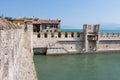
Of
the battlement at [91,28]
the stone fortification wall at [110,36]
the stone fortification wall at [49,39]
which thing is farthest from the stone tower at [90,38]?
the stone fortification wall at [49,39]

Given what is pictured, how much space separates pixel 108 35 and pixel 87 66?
10.2 metres

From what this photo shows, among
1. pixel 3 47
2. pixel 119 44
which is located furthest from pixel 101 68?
pixel 3 47

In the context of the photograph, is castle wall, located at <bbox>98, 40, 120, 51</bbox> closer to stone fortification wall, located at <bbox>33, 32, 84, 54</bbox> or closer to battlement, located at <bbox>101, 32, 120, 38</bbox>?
battlement, located at <bbox>101, 32, 120, 38</bbox>

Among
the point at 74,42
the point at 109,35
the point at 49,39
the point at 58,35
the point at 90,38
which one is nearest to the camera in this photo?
the point at 49,39

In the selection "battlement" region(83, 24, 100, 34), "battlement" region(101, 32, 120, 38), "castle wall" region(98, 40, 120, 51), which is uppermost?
"battlement" region(83, 24, 100, 34)

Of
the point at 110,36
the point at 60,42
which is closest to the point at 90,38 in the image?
the point at 110,36

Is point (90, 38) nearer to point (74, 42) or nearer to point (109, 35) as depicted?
point (74, 42)

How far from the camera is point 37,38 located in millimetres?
27062

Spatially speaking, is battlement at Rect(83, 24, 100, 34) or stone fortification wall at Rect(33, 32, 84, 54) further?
battlement at Rect(83, 24, 100, 34)

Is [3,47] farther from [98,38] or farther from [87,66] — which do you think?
[98,38]

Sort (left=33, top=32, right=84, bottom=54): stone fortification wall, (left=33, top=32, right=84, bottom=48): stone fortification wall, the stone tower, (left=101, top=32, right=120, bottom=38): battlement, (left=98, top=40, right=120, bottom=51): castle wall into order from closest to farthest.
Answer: (left=33, top=32, right=84, bottom=48): stone fortification wall < (left=33, top=32, right=84, bottom=54): stone fortification wall < the stone tower < (left=98, top=40, right=120, bottom=51): castle wall < (left=101, top=32, right=120, bottom=38): battlement

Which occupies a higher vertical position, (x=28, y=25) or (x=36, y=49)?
(x=28, y=25)

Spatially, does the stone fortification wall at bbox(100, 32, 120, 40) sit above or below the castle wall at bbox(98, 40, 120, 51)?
above

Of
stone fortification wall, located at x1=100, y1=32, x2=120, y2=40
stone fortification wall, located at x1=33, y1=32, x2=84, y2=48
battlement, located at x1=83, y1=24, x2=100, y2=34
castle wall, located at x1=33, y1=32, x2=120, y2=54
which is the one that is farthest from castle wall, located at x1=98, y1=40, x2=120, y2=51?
stone fortification wall, located at x1=33, y1=32, x2=84, y2=48
